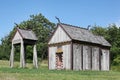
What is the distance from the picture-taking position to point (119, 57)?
75188 millimetres

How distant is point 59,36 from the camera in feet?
140

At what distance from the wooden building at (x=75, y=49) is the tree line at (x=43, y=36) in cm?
2639

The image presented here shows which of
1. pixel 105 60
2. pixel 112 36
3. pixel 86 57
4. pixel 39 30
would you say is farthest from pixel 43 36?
pixel 86 57

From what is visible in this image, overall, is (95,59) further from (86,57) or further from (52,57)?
(52,57)

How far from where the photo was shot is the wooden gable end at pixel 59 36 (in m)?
41.5

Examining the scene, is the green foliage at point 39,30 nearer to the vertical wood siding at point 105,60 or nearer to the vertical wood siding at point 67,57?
the vertical wood siding at point 105,60

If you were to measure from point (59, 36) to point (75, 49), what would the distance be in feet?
9.72

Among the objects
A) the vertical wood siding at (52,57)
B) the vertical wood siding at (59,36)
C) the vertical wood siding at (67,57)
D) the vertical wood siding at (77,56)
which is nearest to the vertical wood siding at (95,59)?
the vertical wood siding at (77,56)

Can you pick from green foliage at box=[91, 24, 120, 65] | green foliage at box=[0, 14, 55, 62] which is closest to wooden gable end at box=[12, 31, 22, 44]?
green foliage at box=[91, 24, 120, 65]

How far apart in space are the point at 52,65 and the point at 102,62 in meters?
6.79

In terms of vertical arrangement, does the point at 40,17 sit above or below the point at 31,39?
above

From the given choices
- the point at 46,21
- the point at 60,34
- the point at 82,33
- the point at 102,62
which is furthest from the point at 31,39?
the point at 46,21

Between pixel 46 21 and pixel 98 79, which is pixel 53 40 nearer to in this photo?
pixel 98 79

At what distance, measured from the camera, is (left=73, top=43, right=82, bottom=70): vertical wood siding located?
40.8 metres
